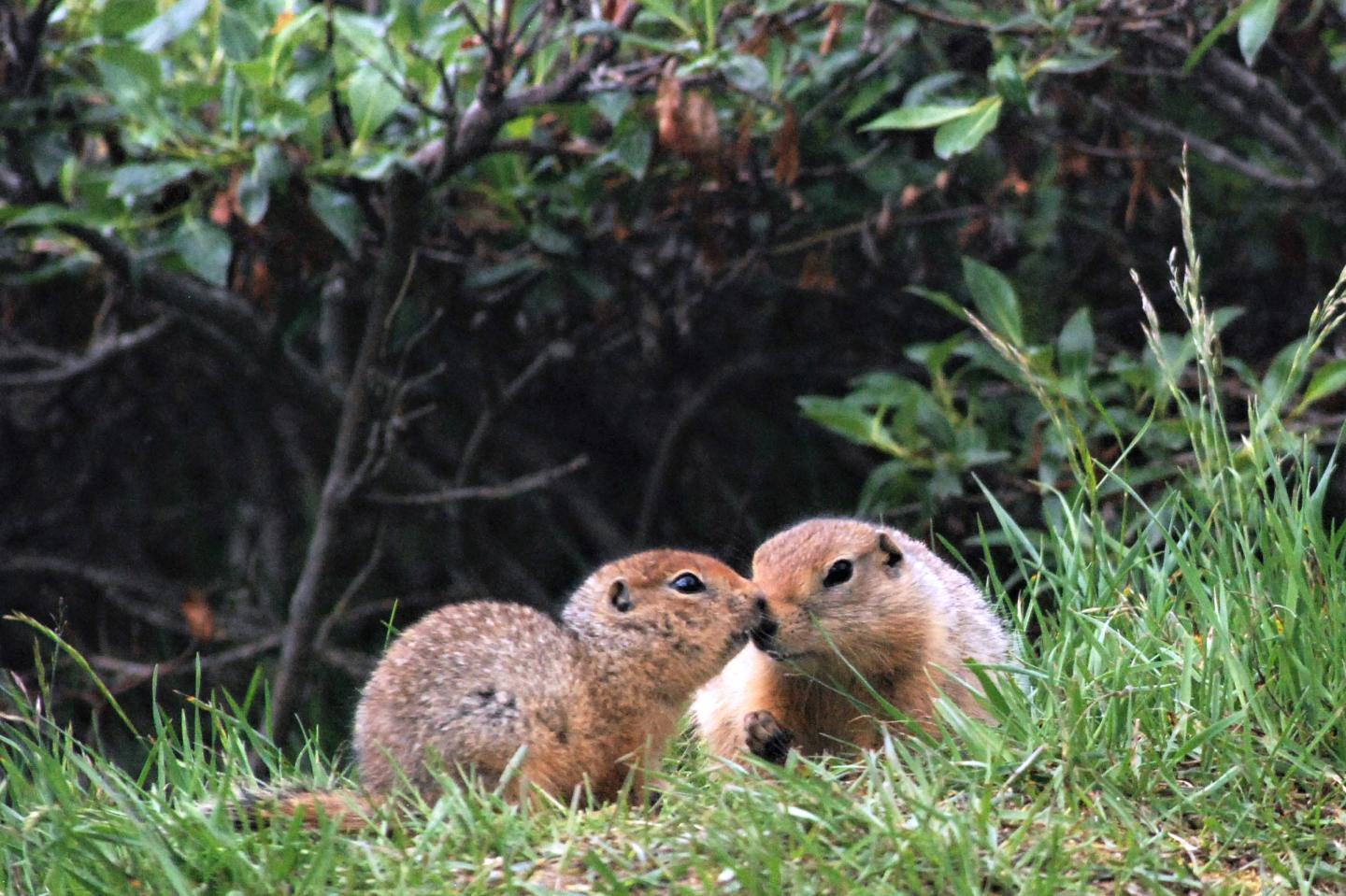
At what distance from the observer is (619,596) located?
3.82 m

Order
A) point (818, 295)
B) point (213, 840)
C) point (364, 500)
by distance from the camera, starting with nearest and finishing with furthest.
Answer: point (213, 840) → point (364, 500) → point (818, 295)

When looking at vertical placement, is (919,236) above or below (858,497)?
above

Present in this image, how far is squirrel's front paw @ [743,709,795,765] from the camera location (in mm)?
3637

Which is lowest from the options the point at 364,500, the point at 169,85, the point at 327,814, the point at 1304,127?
the point at 364,500

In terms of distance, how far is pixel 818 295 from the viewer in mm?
6645

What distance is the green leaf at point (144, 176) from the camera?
5.03m

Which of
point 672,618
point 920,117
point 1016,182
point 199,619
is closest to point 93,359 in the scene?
point 199,619

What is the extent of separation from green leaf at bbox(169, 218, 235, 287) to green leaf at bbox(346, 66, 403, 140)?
1.87 feet

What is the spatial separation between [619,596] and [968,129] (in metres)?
1.89

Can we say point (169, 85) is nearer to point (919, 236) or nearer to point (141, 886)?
point (919, 236)

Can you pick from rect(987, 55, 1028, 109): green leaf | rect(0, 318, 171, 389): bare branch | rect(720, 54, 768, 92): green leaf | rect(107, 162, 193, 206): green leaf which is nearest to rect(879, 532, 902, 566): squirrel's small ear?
rect(987, 55, 1028, 109): green leaf

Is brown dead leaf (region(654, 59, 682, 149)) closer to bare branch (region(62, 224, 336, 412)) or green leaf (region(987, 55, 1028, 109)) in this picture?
green leaf (region(987, 55, 1028, 109))

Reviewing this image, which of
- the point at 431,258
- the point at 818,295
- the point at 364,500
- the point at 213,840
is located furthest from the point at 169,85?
the point at 213,840

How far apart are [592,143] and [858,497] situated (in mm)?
2301
